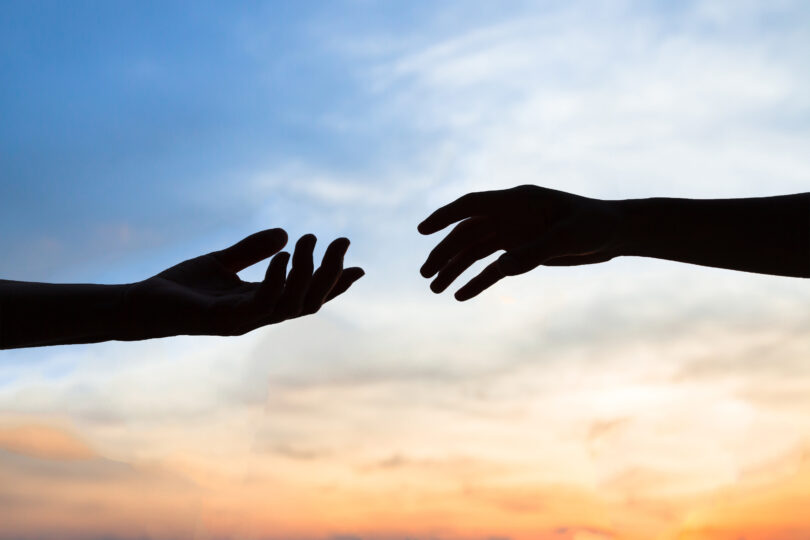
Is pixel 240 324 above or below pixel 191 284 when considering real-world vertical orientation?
below

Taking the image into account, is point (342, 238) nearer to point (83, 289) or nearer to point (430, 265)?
point (430, 265)

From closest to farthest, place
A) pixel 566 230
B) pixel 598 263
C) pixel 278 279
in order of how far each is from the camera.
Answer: pixel 278 279 → pixel 566 230 → pixel 598 263

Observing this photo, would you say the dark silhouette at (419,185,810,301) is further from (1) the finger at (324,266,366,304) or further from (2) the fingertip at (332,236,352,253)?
(2) the fingertip at (332,236,352,253)

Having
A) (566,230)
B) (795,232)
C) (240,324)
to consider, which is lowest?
(240,324)

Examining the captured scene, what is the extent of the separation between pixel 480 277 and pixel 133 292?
6.86 ft

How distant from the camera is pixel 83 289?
4.21 metres

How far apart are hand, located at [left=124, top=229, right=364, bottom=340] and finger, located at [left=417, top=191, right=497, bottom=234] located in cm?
52

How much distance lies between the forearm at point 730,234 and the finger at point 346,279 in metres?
1.77

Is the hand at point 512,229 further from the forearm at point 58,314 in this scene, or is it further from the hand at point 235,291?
the forearm at point 58,314

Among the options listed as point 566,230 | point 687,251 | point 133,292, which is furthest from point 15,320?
point 687,251

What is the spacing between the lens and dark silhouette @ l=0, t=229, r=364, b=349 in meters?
3.20

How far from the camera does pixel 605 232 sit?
3939mm

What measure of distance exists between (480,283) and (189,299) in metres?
1.69

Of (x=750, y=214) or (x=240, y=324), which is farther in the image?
(x=750, y=214)
